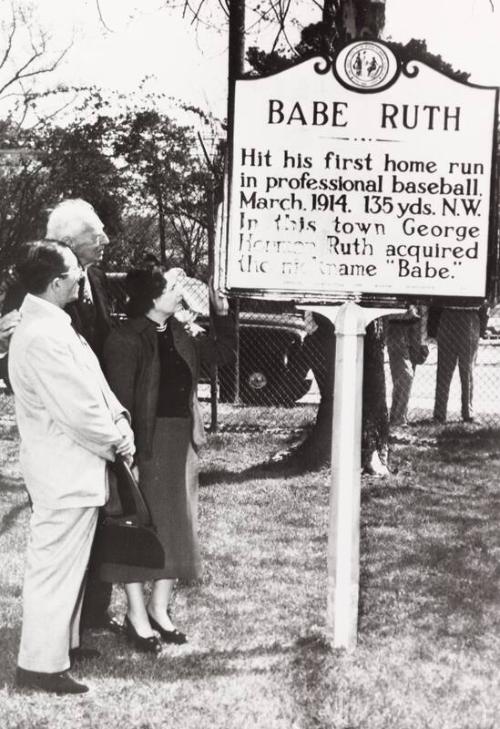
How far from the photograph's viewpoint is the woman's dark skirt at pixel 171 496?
15.0ft

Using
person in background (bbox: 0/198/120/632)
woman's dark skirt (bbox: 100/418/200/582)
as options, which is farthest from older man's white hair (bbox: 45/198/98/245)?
woman's dark skirt (bbox: 100/418/200/582)

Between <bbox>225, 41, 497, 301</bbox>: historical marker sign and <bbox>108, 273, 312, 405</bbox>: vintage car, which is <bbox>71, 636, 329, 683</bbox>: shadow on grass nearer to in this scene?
<bbox>225, 41, 497, 301</bbox>: historical marker sign

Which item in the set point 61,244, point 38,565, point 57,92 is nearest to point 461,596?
point 38,565

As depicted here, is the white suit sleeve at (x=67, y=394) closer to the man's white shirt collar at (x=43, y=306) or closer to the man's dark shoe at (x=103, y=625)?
the man's white shirt collar at (x=43, y=306)

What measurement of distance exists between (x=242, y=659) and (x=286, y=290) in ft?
5.46

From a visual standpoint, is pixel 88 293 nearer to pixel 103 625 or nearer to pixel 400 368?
pixel 103 625

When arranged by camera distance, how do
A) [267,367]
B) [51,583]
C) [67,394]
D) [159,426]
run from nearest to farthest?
[67,394]
[51,583]
[159,426]
[267,367]

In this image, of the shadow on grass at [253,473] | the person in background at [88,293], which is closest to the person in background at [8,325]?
the person in background at [88,293]

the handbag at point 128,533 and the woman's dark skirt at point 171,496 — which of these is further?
the woman's dark skirt at point 171,496

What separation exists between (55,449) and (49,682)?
0.94 metres

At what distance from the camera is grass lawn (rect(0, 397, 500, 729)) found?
12.6 feet

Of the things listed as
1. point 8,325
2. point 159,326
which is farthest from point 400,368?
point 8,325

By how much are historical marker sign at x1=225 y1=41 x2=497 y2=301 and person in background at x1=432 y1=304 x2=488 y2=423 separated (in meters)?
6.36

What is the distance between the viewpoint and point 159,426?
180 inches
